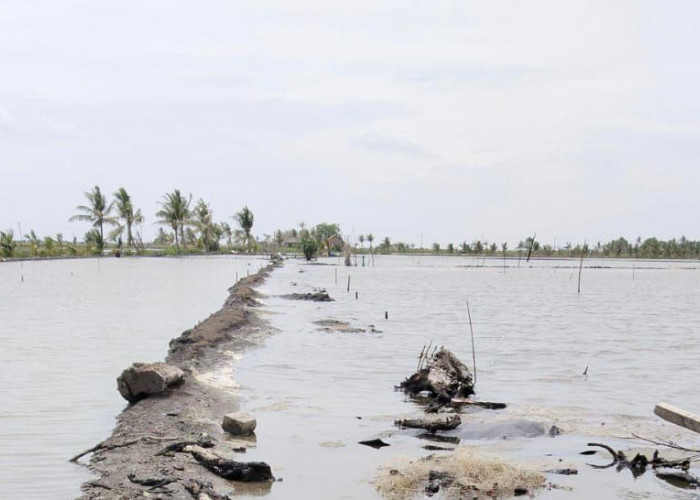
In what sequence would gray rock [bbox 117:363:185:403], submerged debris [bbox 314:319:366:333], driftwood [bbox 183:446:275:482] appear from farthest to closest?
submerged debris [bbox 314:319:366:333] → gray rock [bbox 117:363:185:403] → driftwood [bbox 183:446:275:482]

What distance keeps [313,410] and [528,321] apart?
17.4m

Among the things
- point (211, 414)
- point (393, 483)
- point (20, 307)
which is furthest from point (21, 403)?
point (20, 307)

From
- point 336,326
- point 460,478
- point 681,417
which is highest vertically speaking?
point 681,417

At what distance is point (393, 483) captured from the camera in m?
7.11

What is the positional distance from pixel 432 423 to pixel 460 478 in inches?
96.7

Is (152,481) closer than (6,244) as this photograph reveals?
Yes

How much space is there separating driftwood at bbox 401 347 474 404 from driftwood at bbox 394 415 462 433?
171 centimetres

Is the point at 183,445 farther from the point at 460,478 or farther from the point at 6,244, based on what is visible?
the point at 6,244

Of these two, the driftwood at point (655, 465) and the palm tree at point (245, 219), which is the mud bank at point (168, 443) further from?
the palm tree at point (245, 219)

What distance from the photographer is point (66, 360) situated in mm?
→ 14391

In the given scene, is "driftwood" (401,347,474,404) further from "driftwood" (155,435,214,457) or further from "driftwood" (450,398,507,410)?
"driftwood" (155,435,214,457)

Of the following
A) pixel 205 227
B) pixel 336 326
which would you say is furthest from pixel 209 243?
pixel 336 326

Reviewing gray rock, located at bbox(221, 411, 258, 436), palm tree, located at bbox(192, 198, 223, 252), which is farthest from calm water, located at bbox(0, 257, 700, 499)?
palm tree, located at bbox(192, 198, 223, 252)

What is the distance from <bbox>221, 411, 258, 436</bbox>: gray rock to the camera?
8695mm
